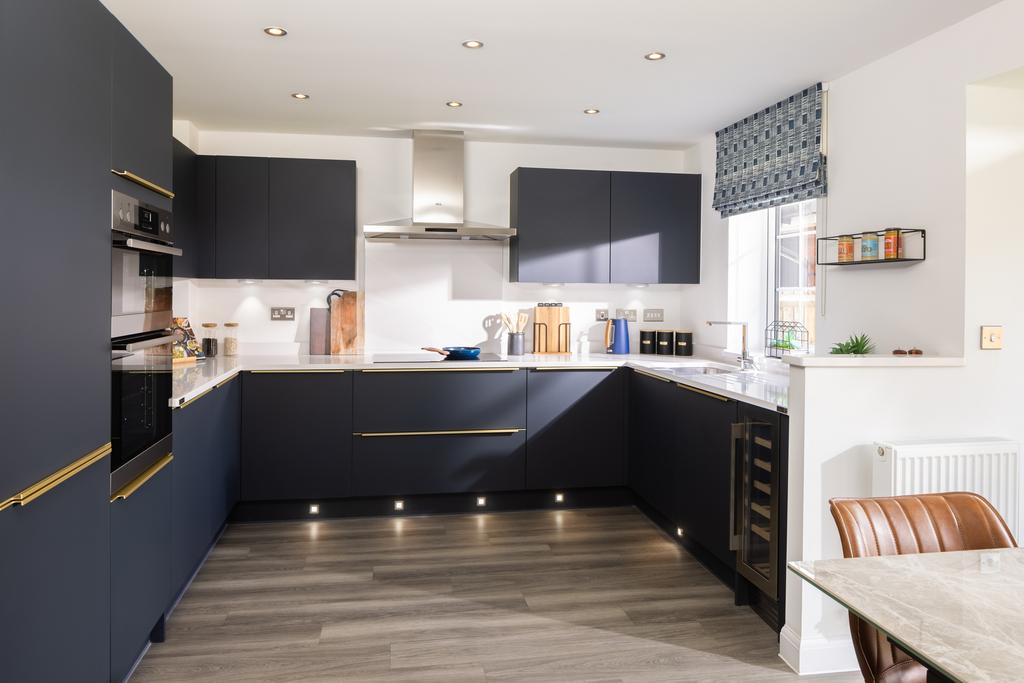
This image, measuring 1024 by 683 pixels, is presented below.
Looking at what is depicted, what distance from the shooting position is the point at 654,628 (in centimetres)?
297

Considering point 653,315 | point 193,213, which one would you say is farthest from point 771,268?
point 193,213

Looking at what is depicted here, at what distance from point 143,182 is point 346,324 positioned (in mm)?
2608

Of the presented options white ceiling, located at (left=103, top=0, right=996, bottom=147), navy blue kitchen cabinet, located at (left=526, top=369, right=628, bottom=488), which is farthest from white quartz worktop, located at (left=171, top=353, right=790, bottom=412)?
white ceiling, located at (left=103, top=0, right=996, bottom=147)

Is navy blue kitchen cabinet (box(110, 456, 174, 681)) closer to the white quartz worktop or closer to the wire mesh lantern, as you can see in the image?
the white quartz worktop

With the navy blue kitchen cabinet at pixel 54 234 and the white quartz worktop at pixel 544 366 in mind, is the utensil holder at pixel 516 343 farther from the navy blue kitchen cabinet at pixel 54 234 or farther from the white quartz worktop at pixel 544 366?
the navy blue kitchen cabinet at pixel 54 234

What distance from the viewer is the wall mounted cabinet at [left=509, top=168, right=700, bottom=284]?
4.88m

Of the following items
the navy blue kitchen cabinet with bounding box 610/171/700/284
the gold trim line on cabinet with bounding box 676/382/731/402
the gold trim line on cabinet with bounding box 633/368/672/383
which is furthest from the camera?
the navy blue kitchen cabinet with bounding box 610/171/700/284

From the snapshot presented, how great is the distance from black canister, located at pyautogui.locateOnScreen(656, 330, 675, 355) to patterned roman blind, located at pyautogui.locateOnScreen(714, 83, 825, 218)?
0.95 metres

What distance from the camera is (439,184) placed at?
4.87m

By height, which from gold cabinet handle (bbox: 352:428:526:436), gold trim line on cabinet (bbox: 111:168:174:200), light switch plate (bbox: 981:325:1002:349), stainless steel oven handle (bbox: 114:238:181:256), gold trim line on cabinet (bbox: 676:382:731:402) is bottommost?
gold cabinet handle (bbox: 352:428:526:436)

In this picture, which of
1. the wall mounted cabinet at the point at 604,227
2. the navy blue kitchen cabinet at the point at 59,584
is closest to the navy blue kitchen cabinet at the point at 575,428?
the wall mounted cabinet at the point at 604,227

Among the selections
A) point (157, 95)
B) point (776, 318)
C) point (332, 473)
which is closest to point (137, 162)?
point (157, 95)

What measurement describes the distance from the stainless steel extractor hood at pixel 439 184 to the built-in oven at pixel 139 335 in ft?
7.35

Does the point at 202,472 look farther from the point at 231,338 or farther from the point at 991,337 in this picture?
the point at 991,337
